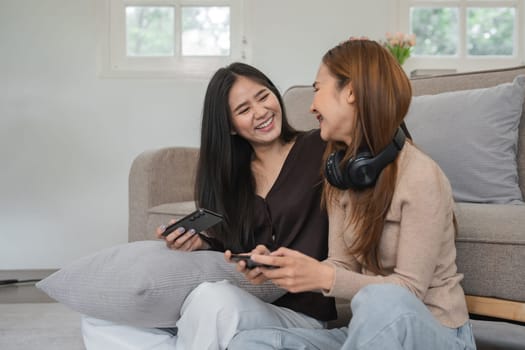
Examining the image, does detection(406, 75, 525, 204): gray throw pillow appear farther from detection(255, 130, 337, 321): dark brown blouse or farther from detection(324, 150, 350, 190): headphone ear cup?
detection(324, 150, 350, 190): headphone ear cup

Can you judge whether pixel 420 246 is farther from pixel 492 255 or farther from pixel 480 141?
pixel 480 141

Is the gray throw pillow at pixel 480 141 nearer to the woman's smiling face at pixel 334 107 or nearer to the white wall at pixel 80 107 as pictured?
the woman's smiling face at pixel 334 107

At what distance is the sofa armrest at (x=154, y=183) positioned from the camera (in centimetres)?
193

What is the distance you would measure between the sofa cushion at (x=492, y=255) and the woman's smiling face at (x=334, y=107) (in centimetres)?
37

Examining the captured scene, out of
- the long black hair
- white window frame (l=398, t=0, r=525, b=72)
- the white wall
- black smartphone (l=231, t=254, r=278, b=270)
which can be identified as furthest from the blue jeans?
white window frame (l=398, t=0, r=525, b=72)

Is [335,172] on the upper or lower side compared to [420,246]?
upper

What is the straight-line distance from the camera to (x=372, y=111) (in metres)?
1.02

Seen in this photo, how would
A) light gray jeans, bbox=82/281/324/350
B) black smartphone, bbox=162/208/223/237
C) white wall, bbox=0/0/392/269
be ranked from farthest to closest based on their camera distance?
1. white wall, bbox=0/0/392/269
2. black smartphone, bbox=162/208/223/237
3. light gray jeans, bbox=82/281/324/350

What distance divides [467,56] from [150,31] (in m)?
1.66

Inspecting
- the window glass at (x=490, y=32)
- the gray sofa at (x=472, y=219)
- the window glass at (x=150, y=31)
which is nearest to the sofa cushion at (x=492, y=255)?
the gray sofa at (x=472, y=219)

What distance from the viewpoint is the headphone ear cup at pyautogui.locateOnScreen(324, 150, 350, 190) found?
1062 mm

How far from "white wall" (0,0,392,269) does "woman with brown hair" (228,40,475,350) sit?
2.07m

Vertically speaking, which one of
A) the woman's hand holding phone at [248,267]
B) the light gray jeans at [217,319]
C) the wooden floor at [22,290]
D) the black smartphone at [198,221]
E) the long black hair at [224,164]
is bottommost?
the wooden floor at [22,290]

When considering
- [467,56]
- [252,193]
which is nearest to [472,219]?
[252,193]
